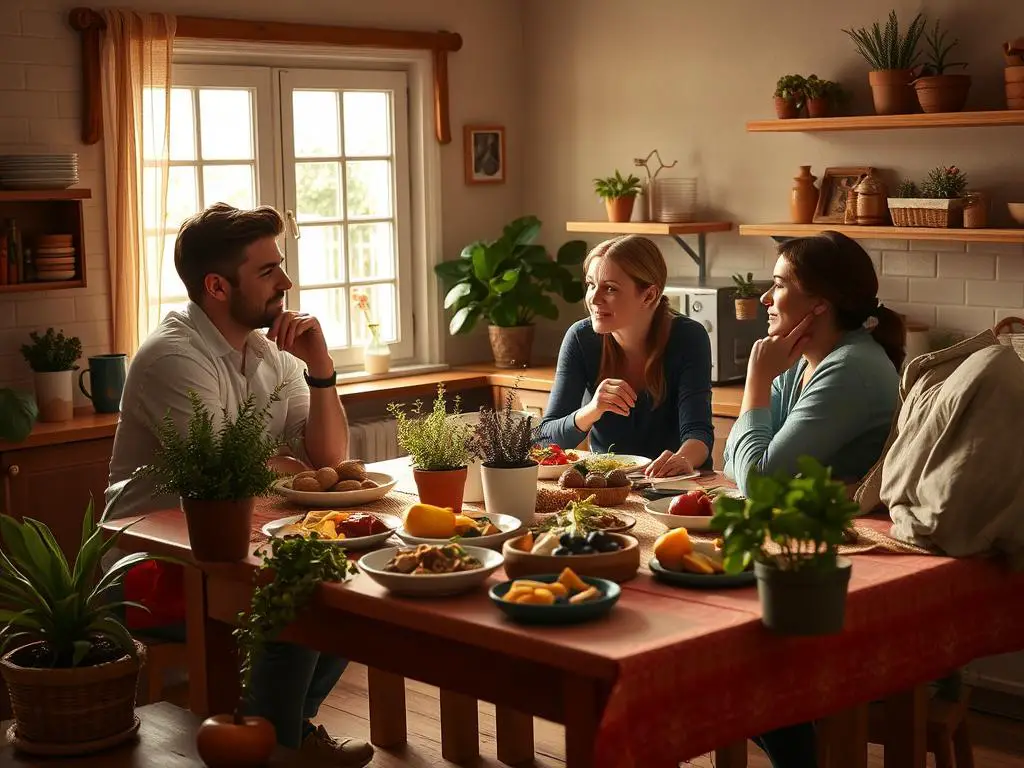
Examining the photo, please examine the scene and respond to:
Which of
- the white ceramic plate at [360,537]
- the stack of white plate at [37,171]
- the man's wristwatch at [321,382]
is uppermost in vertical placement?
the stack of white plate at [37,171]

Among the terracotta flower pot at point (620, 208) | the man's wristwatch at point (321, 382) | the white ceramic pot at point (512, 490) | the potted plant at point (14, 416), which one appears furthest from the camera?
the terracotta flower pot at point (620, 208)

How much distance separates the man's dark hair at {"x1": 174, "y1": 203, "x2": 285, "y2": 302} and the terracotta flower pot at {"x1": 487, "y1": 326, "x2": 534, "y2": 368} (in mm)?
2255

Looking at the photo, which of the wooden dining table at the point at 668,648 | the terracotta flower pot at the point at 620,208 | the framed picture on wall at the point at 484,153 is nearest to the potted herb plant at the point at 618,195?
the terracotta flower pot at the point at 620,208

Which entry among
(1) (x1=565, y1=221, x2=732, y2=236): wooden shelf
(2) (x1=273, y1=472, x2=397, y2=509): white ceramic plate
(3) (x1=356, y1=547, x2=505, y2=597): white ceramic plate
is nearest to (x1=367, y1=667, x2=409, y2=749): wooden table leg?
(2) (x1=273, y1=472, x2=397, y2=509): white ceramic plate

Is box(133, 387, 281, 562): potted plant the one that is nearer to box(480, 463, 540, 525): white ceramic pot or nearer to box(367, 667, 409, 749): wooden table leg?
box(480, 463, 540, 525): white ceramic pot

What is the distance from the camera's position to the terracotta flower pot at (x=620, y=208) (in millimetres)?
5465

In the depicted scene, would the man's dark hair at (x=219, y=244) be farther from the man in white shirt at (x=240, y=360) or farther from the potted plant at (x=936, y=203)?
the potted plant at (x=936, y=203)

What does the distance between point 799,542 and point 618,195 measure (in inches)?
140

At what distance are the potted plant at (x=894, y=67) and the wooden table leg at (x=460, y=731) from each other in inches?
95.2

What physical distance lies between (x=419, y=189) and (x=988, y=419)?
3.63 metres

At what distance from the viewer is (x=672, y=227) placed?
5.22 metres

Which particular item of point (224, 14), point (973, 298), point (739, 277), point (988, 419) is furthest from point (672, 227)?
point (988, 419)

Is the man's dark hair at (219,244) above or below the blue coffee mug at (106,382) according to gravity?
above

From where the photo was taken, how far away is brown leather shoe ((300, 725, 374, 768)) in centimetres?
343
